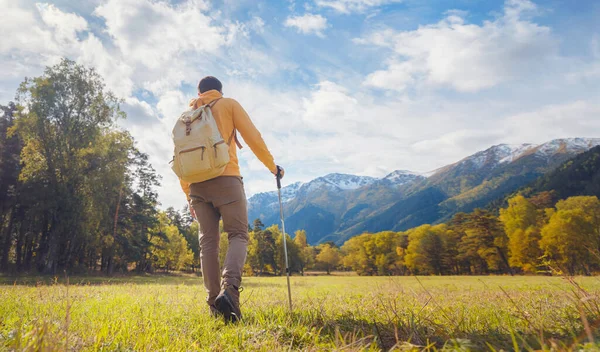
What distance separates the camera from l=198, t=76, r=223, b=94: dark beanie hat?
403cm

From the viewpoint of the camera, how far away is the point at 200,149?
3330 millimetres

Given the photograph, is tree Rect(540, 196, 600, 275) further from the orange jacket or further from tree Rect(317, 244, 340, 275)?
tree Rect(317, 244, 340, 275)

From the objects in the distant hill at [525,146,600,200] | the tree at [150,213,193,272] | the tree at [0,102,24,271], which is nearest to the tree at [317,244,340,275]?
the tree at [150,213,193,272]

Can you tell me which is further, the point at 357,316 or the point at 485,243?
the point at 485,243

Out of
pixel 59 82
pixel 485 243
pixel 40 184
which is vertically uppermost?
pixel 59 82

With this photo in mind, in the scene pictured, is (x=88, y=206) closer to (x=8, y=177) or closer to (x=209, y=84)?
(x=8, y=177)

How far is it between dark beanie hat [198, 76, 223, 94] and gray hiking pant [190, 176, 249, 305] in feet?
4.18

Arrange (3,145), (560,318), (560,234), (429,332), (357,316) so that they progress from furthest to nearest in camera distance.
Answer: (560,234)
(3,145)
(357,316)
(560,318)
(429,332)

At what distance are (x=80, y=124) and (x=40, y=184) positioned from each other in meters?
5.00

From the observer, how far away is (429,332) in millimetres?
2420

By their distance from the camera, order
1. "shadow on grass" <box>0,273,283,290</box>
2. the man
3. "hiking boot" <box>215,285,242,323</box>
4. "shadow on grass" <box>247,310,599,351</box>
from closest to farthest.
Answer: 1. "shadow on grass" <box>247,310,599,351</box>
2. "hiking boot" <box>215,285,242,323</box>
3. the man
4. "shadow on grass" <box>0,273,283,290</box>

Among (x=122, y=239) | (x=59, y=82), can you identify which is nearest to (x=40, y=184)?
(x=59, y=82)

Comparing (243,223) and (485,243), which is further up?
(243,223)

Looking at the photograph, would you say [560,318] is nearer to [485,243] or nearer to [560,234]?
[560,234]
